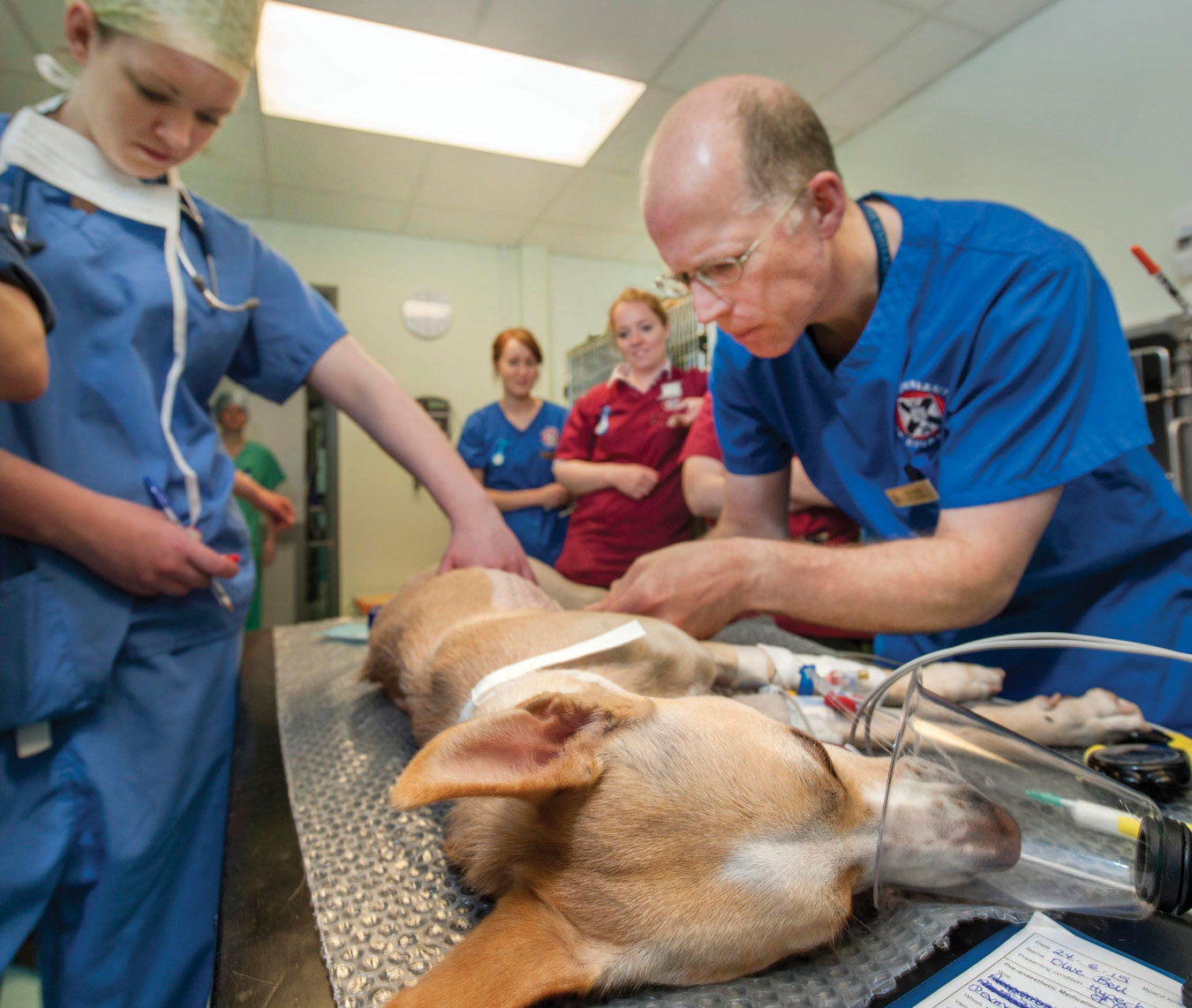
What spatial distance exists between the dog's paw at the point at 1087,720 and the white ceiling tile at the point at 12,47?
528cm

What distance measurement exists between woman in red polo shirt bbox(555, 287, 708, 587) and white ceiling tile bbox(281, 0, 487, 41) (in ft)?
5.85

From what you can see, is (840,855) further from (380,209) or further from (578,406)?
(380,209)

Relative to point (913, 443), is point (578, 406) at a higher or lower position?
higher

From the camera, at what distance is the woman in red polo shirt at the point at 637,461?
3.17 metres

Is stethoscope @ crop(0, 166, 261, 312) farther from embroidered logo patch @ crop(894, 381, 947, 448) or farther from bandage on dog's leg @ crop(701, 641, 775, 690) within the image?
embroidered logo patch @ crop(894, 381, 947, 448)

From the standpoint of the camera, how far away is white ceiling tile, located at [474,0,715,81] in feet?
11.4

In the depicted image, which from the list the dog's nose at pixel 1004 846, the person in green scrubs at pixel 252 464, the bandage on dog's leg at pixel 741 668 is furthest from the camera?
the person in green scrubs at pixel 252 464

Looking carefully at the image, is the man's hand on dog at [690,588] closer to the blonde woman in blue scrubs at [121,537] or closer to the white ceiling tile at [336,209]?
the blonde woman in blue scrubs at [121,537]

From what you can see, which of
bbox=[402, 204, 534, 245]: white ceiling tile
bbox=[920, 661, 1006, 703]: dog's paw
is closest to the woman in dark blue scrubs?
bbox=[402, 204, 534, 245]: white ceiling tile

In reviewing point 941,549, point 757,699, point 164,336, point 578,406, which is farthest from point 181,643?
point 578,406

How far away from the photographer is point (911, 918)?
0.70m

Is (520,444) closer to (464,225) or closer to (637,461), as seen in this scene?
(637,461)

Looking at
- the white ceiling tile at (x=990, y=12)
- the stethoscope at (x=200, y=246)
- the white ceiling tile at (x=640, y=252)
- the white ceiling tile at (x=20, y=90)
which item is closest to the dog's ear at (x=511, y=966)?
the stethoscope at (x=200, y=246)

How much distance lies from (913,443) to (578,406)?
2431mm
